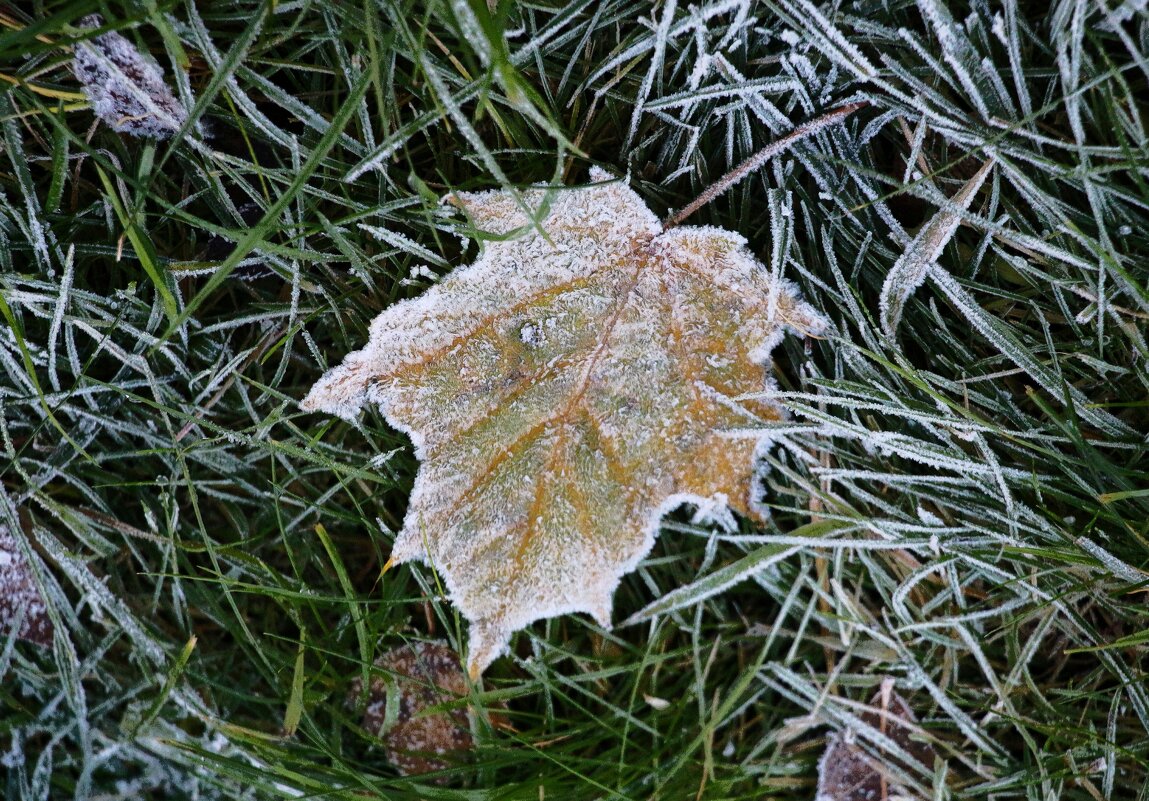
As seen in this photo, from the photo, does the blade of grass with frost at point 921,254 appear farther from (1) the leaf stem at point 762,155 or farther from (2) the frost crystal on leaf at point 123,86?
(2) the frost crystal on leaf at point 123,86

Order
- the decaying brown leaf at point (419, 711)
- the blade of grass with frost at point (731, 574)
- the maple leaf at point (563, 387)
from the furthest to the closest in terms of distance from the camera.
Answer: the decaying brown leaf at point (419, 711) < the blade of grass with frost at point (731, 574) < the maple leaf at point (563, 387)

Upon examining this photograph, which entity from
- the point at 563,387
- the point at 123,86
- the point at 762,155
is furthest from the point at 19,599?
the point at 762,155

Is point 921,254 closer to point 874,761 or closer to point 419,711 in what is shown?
point 874,761

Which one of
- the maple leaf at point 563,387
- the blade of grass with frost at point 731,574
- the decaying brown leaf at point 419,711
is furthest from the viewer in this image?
the decaying brown leaf at point 419,711

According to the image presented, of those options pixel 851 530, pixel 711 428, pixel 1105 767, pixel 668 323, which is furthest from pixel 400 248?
pixel 1105 767

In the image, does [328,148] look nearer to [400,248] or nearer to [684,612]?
[400,248]

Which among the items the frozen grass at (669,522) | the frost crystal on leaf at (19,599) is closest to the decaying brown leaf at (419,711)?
the frozen grass at (669,522)

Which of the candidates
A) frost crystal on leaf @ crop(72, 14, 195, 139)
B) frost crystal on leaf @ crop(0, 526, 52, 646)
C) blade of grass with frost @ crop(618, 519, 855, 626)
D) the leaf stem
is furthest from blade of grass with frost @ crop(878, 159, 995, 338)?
frost crystal on leaf @ crop(0, 526, 52, 646)
